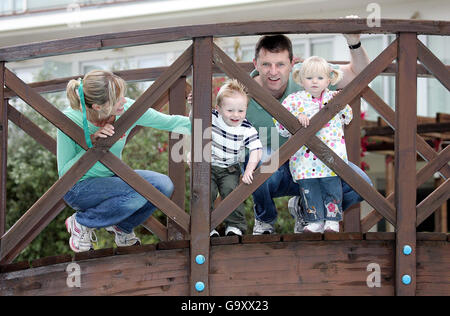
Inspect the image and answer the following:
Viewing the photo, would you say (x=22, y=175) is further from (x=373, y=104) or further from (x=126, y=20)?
(x=373, y=104)

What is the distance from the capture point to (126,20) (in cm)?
1541

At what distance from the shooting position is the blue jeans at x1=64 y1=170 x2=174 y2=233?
4.53 meters

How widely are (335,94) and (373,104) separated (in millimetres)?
913

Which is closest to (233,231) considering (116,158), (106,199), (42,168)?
(106,199)

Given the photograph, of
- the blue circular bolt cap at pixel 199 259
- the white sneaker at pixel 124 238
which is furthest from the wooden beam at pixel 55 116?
the blue circular bolt cap at pixel 199 259

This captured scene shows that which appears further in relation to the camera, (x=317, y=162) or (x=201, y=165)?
(x=317, y=162)

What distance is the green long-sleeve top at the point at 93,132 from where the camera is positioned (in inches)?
176

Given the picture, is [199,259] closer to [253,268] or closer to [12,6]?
[253,268]

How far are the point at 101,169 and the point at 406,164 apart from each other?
74.9 inches

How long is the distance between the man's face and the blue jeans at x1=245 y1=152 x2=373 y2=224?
501mm

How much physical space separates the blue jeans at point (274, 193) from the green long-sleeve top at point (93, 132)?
25.1 inches

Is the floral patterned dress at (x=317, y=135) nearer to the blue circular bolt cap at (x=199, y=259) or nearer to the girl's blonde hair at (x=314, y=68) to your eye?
the girl's blonde hair at (x=314, y=68)

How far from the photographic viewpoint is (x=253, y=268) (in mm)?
4324
